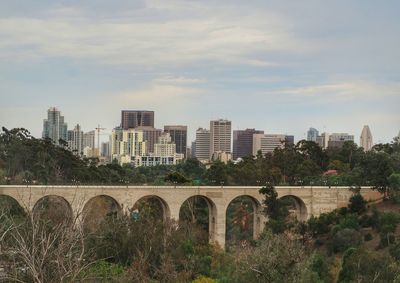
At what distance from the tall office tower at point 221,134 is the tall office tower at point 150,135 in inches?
650

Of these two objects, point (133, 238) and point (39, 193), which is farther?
point (39, 193)

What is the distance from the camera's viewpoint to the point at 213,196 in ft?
133

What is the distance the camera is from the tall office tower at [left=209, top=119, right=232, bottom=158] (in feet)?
638

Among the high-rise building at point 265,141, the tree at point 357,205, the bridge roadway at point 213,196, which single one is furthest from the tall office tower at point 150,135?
the tree at point 357,205

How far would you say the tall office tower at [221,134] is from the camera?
194m

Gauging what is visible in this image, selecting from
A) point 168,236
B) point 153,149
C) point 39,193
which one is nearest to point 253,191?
point 39,193

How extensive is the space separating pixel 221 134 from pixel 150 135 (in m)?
21.9

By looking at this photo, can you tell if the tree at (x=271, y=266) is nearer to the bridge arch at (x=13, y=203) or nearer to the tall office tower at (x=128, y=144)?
the bridge arch at (x=13, y=203)

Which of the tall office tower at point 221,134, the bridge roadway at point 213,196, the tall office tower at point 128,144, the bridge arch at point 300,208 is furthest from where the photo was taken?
the tall office tower at point 221,134

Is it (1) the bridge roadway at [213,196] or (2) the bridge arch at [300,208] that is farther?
(2) the bridge arch at [300,208]

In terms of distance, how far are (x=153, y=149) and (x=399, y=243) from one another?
6295 inches

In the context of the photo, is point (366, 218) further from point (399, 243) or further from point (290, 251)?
point (290, 251)

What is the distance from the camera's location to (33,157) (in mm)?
56531

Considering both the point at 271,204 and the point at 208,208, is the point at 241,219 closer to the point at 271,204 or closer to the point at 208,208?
the point at 208,208
